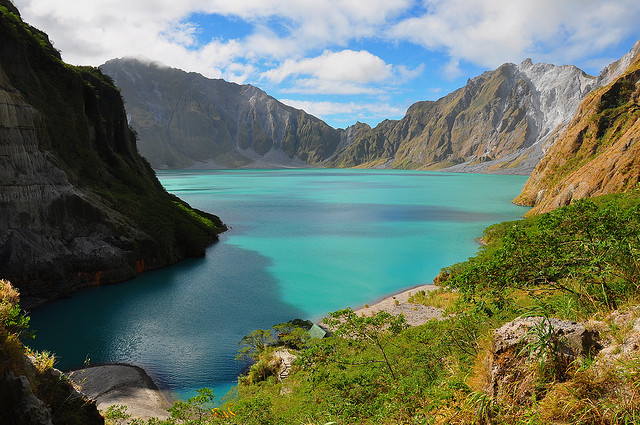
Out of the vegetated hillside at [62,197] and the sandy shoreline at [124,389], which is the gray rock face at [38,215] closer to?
the vegetated hillside at [62,197]

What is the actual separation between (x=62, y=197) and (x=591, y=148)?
3505 inches

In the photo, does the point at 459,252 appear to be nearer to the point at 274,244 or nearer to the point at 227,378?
the point at 274,244

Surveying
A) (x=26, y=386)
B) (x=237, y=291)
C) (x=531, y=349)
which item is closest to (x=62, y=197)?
(x=237, y=291)

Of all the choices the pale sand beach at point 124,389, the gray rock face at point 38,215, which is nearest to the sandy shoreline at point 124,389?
the pale sand beach at point 124,389

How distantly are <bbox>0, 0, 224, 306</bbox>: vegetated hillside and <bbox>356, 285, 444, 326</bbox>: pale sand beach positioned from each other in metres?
26.5

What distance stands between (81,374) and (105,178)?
35.6m

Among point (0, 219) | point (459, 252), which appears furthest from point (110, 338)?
point (459, 252)

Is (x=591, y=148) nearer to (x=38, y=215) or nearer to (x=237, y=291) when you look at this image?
(x=237, y=291)

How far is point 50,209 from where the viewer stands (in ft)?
115

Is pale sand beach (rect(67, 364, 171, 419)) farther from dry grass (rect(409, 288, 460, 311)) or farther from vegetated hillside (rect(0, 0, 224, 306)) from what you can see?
dry grass (rect(409, 288, 460, 311))

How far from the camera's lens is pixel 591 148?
73.6m

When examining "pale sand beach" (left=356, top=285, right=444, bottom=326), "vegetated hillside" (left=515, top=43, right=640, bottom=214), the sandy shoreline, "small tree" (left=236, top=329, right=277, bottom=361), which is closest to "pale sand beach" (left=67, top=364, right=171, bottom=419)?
the sandy shoreline

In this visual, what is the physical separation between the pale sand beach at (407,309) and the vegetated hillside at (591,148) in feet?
123

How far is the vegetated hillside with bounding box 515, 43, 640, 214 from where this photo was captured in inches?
2148
